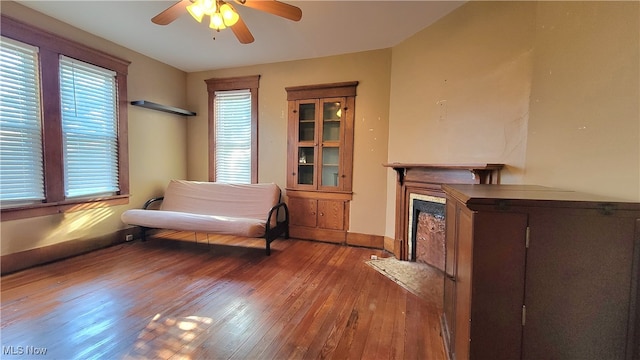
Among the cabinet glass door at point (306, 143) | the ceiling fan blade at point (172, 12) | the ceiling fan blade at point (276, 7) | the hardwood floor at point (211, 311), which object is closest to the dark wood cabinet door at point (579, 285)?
the hardwood floor at point (211, 311)

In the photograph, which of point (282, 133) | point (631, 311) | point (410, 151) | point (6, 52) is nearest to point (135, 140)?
point (6, 52)

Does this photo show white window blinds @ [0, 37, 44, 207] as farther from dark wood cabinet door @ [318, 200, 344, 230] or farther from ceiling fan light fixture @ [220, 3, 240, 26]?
dark wood cabinet door @ [318, 200, 344, 230]

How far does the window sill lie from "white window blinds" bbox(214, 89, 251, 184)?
54.9 inches

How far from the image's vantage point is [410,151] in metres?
3.03

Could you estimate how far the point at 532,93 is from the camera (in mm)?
1802

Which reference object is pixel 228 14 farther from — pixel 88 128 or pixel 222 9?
pixel 88 128

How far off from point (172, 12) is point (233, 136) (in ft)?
7.35

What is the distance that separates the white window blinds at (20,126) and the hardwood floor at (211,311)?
836 mm

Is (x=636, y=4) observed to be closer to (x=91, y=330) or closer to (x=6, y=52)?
(x=91, y=330)

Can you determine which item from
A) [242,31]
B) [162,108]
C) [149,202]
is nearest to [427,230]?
[242,31]

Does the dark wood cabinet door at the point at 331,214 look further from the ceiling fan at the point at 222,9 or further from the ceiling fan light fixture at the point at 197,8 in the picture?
the ceiling fan light fixture at the point at 197,8

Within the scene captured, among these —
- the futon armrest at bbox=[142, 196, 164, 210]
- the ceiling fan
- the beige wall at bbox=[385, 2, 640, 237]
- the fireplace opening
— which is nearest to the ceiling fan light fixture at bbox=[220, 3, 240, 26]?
the ceiling fan

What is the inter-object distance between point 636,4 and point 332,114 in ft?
9.13

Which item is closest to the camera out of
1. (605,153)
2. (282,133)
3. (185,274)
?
(605,153)
